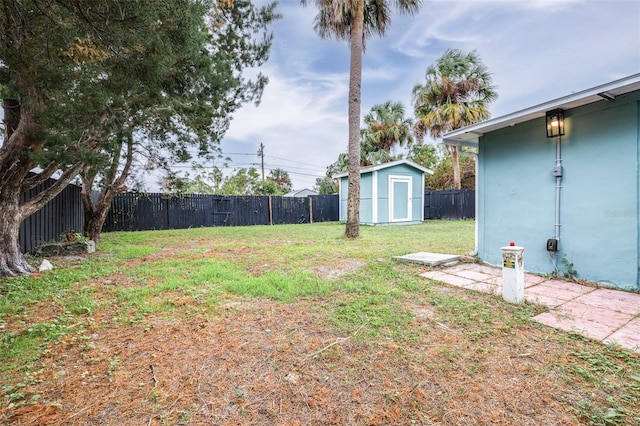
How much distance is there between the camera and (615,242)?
313 cm

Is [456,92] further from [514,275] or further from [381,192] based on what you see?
[514,275]

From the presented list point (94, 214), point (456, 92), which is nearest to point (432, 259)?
point (94, 214)

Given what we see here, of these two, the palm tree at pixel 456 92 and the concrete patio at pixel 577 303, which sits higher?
the palm tree at pixel 456 92

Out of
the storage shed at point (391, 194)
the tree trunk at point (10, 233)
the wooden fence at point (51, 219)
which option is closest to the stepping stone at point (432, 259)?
the tree trunk at point (10, 233)

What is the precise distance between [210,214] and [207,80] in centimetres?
855

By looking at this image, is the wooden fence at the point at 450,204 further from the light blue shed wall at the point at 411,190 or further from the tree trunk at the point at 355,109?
the tree trunk at the point at 355,109

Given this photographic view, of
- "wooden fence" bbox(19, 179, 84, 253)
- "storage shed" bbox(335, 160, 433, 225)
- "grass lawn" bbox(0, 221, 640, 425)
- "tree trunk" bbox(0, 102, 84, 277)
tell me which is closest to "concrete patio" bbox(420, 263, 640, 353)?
"grass lawn" bbox(0, 221, 640, 425)

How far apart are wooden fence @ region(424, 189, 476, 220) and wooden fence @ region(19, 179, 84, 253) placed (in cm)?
1374

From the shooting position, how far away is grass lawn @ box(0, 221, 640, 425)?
4.36 ft

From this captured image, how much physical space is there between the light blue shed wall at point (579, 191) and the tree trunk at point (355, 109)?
3.44 meters

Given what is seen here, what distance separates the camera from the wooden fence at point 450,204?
1435cm

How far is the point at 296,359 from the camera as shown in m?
1.78

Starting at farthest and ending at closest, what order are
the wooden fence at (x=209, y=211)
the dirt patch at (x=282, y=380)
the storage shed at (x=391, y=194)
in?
the storage shed at (x=391, y=194) < the wooden fence at (x=209, y=211) < the dirt patch at (x=282, y=380)

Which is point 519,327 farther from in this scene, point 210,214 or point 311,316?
point 210,214
